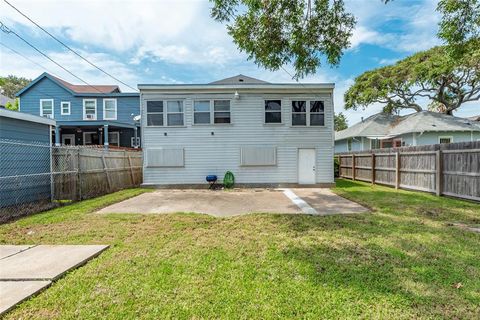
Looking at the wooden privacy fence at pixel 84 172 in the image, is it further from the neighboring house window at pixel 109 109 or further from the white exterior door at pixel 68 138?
the white exterior door at pixel 68 138

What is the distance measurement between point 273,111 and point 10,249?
10678mm

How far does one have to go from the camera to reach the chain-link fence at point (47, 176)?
6906mm

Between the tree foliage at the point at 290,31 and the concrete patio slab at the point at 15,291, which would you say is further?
the tree foliage at the point at 290,31

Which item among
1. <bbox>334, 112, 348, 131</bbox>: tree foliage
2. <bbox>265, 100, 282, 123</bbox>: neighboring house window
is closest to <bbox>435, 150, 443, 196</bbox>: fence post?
<bbox>265, 100, 282, 123</bbox>: neighboring house window

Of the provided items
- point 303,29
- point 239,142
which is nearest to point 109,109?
point 239,142

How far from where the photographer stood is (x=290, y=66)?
770cm

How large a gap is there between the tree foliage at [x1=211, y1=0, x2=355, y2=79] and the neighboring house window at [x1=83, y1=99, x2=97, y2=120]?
15.9 m

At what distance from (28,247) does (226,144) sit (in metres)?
9.09

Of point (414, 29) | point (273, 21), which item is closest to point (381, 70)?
point (414, 29)

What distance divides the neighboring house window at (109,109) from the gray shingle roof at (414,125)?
19.3 m

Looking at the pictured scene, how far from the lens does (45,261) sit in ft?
11.4

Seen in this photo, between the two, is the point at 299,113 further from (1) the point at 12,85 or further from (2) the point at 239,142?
(1) the point at 12,85

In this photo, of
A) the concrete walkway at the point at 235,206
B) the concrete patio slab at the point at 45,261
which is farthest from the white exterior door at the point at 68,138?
the concrete patio slab at the point at 45,261

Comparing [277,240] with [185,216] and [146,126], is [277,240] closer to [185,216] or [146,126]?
[185,216]
